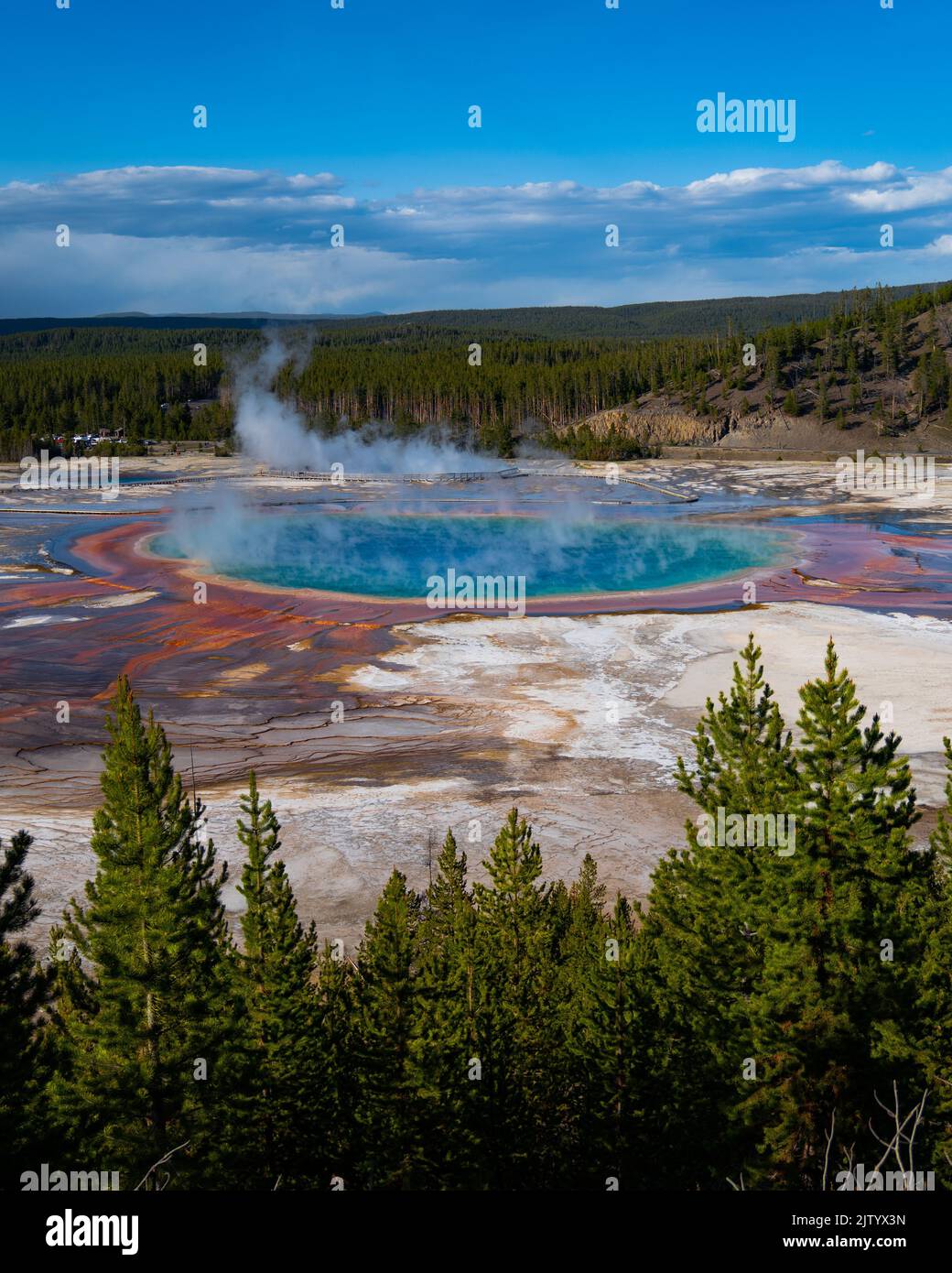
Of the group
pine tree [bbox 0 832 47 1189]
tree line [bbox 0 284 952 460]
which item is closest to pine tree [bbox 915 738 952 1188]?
pine tree [bbox 0 832 47 1189]

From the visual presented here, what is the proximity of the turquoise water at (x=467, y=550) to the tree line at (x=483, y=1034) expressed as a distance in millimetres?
31990

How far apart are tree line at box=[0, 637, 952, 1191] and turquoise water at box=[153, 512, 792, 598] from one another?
3199cm

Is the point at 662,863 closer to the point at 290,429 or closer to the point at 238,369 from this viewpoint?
the point at 290,429

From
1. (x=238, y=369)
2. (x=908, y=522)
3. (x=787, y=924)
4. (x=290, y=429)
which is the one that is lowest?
(x=787, y=924)

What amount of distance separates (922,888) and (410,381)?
122093 millimetres

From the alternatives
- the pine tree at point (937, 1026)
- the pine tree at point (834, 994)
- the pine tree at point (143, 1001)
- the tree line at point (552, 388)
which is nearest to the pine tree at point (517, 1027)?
the pine tree at point (834, 994)

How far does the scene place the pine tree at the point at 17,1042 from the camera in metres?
10.2

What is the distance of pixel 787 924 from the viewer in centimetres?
1230

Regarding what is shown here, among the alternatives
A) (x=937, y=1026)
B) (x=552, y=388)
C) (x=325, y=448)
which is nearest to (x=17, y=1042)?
(x=937, y=1026)

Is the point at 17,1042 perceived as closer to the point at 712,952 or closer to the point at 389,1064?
the point at 389,1064

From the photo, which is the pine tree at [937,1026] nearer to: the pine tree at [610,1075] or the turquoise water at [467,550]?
the pine tree at [610,1075]

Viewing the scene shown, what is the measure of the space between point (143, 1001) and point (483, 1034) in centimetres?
371

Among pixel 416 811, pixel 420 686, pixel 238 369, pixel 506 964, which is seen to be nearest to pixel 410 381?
pixel 238 369

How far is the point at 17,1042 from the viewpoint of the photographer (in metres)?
10.8
